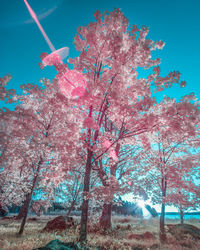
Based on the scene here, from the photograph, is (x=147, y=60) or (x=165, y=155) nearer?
(x=147, y=60)

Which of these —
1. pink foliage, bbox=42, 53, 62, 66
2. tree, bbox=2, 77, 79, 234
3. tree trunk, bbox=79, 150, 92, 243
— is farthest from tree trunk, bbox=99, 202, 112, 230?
pink foliage, bbox=42, 53, 62, 66

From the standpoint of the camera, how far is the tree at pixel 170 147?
4.92 m

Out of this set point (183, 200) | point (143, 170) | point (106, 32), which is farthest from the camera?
point (143, 170)

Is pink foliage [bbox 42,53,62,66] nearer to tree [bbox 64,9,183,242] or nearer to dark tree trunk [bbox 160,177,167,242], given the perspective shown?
tree [bbox 64,9,183,242]

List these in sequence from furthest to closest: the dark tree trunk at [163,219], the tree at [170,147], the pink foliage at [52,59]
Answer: the dark tree trunk at [163,219] < the pink foliage at [52,59] < the tree at [170,147]

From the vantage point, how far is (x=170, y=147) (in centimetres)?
941

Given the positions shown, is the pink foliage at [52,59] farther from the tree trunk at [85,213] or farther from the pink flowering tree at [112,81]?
the tree trunk at [85,213]

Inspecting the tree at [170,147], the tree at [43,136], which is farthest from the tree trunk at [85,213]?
the tree at [170,147]

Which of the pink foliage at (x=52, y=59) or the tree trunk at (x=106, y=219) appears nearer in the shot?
the pink foliage at (x=52, y=59)

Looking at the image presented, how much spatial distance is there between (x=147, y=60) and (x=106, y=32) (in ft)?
6.81

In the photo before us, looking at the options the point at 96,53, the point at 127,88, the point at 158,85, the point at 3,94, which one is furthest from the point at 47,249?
the point at 96,53

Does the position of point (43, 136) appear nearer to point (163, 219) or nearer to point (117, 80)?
point (117, 80)

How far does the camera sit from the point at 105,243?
612cm

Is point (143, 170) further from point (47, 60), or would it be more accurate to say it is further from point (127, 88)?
point (47, 60)
